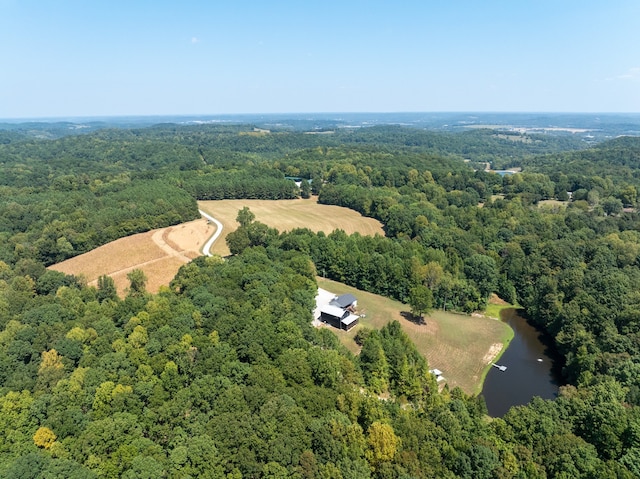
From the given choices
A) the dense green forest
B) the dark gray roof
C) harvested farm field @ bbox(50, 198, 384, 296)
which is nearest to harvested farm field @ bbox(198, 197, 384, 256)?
harvested farm field @ bbox(50, 198, 384, 296)

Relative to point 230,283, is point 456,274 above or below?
below

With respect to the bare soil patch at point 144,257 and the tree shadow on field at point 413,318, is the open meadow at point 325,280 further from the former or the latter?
the tree shadow on field at point 413,318

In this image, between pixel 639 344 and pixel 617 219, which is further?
pixel 617 219

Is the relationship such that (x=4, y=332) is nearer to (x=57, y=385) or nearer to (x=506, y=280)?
(x=57, y=385)

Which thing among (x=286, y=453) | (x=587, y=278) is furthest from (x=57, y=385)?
(x=587, y=278)

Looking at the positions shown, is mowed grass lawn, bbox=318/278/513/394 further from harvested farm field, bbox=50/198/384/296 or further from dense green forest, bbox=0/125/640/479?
harvested farm field, bbox=50/198/384/296

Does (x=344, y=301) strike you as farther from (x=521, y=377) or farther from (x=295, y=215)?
(x=295, y=215)
